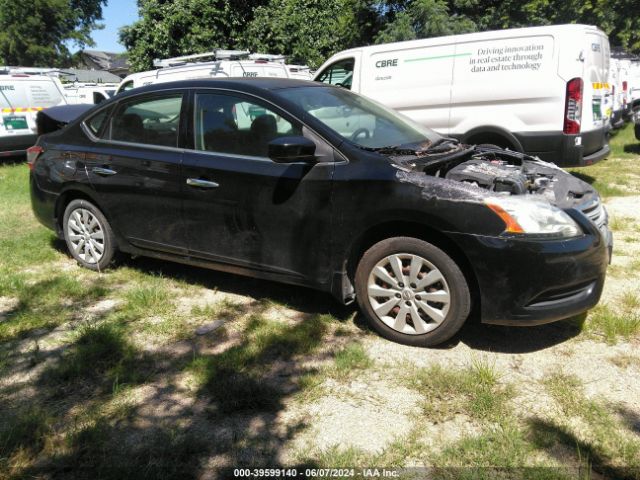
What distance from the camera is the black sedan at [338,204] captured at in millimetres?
3227

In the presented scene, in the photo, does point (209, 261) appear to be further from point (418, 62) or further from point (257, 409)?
point (418, 62)

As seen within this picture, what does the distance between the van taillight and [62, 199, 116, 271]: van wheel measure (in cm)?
540

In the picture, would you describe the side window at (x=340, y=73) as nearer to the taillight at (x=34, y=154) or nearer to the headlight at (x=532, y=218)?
the taillight at (x=34, y=154)

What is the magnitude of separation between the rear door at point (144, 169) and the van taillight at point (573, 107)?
4820mm

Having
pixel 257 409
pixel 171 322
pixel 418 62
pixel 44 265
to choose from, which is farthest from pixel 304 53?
pixel 257 409

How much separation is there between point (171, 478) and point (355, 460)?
0.81 m

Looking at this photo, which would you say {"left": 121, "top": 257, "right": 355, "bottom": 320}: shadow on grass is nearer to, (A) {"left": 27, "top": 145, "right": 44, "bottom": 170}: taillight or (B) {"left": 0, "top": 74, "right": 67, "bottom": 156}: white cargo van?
(A) {"left": 27, "top": 145, "right": 44, "bottom": 170}: taillight

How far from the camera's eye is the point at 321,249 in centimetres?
370

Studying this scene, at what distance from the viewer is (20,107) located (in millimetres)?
11430

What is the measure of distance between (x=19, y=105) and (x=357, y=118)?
9.80m

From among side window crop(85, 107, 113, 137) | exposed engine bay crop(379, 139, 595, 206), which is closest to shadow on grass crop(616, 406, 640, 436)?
exposed engine bay crop(379, 139, 595, 206)

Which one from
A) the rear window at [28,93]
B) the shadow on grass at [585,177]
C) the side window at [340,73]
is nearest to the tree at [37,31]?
the rear window at [28,93]

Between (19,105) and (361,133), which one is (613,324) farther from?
(19,105)

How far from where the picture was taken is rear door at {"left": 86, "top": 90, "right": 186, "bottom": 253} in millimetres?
4273
